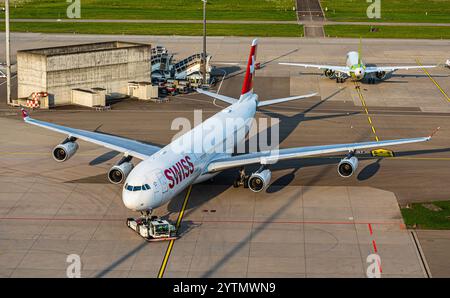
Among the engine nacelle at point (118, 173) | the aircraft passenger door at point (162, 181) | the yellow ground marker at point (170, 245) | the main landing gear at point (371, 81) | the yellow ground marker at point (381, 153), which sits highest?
the main landing gear at point (371, 81)

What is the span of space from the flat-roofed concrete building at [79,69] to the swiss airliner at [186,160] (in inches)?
1159

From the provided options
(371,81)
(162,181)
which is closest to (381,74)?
(371,81)

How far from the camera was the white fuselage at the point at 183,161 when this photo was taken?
2079 inches

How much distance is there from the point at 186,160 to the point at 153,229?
6.25 m

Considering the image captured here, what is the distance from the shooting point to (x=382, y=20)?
16962 centimetres

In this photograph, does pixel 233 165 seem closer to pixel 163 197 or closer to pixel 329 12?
pixel 163 197

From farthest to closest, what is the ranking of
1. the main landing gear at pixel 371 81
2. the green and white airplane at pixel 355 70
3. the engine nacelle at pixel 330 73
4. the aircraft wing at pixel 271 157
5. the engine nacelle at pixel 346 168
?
the engine nacelle at pixel 330 73, the main landing gear at pixel 371 81, the green and white airplane at pixel 355 70, the engine nacelle at pixel 346 168, the aircraft wing at pixel 271 157

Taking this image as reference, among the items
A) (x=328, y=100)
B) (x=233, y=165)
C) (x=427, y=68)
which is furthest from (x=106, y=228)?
(x=427, y=68)

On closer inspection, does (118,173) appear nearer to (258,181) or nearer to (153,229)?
(153,229)

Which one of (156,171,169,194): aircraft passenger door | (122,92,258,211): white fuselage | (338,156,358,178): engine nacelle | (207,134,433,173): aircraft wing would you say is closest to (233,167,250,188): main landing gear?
(122,92,258,211): white fuselage

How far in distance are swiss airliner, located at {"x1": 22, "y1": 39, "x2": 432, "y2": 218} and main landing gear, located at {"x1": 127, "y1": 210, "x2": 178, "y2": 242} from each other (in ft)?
1.90

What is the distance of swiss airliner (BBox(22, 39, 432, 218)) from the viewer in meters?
53.1

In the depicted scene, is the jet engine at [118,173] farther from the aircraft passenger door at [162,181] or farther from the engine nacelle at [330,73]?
the engine nacelle at [330,73]

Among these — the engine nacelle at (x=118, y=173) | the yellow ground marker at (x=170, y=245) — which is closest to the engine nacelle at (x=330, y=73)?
the yellow ground marker at (x=170, y=245)
